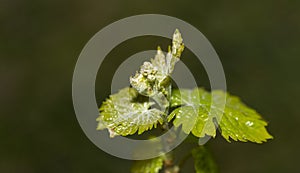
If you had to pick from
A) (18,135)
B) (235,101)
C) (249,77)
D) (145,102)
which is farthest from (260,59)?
(145,102)

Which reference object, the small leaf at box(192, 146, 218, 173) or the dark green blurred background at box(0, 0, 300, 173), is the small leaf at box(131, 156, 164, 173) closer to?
the small leaf at box(192, 146, 218, 173)

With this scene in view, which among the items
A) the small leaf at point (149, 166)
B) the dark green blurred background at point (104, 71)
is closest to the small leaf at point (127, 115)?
the small leaf at point (149, 166)

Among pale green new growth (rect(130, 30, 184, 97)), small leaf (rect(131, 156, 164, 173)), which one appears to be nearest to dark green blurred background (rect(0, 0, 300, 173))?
small leaf (rect(131, 156, 164, 173))

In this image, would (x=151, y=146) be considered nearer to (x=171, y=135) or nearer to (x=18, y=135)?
(x=171, y=135)

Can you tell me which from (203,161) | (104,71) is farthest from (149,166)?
(104,71)

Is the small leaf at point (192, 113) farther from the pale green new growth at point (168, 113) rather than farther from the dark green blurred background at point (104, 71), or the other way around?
the dark green blurred background at point (104, 71)
